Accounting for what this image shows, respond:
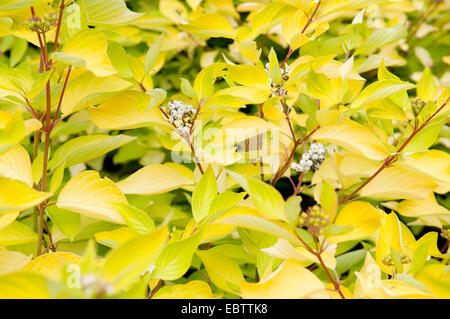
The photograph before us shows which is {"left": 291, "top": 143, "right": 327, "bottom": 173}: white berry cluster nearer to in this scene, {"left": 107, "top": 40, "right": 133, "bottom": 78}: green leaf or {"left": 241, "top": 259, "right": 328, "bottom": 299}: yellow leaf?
{"left": 241, "top": 259, "right": 328, "bottom": 299}: yellow leaf

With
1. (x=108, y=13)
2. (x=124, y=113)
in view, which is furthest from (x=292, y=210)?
(x=108, y=13)

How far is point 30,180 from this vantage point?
70 centimetres

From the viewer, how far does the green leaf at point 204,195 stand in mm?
648

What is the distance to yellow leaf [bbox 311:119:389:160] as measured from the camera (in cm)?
68

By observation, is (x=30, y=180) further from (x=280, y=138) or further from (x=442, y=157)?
(x=442, y=157)

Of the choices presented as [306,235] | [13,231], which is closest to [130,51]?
[13,231]

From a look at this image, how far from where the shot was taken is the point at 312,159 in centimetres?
76

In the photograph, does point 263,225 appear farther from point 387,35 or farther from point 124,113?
point 387,35

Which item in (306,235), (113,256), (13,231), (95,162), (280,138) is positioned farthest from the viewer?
(95,162)

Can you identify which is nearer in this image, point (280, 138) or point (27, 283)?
point (27, 283)

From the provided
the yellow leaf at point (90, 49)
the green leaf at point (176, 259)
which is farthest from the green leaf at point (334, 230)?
the yellow leaf at point (90, 49)

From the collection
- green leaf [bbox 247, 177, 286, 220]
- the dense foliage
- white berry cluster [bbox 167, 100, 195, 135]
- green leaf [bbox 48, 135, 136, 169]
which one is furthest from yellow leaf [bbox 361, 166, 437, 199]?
green leaf [bbox 48, 135, 136, 169]

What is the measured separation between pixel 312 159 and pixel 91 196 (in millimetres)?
394

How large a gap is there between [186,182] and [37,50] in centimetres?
102
